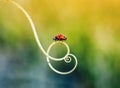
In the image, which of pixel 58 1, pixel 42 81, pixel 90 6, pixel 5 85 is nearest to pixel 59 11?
pixel 58 1

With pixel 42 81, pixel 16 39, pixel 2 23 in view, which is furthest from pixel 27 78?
pixel 2 23

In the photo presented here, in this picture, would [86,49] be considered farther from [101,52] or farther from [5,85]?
[5,85]

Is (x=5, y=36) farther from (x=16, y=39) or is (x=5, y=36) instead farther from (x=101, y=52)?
(x=101, y=52)

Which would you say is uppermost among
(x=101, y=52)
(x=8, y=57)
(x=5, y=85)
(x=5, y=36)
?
(x=5, y=36)

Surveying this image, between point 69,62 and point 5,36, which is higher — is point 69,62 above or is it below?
below

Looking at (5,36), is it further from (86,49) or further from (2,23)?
(86,49)

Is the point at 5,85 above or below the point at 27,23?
below
